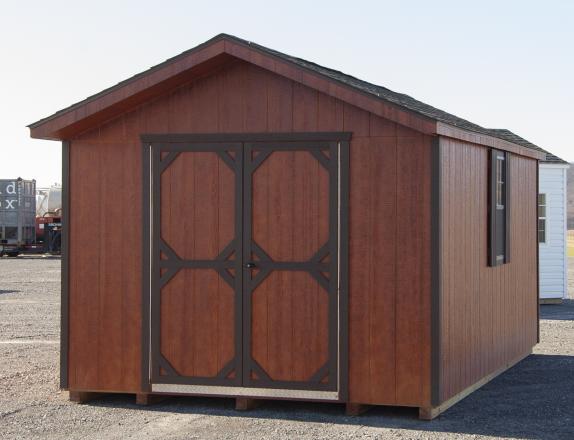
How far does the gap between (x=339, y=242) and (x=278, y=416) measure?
161 cm

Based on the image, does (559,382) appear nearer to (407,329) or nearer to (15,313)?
(407,329)

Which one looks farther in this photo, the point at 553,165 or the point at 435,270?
the point at 553,165

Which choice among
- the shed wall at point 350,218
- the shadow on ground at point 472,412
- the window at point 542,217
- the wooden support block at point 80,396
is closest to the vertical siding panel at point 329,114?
the shed wall at point 350,218

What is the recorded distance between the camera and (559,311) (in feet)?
66.8

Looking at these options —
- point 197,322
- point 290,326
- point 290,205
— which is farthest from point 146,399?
point 290,205

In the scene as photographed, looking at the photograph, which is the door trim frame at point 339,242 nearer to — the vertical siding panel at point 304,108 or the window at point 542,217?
the vertical siding panel at point 304,108

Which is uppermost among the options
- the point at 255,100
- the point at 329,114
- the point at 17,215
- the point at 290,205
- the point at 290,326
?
the point at 255,100

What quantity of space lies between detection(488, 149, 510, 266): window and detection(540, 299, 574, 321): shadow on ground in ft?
22.6

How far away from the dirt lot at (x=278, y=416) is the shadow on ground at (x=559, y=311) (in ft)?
20.4

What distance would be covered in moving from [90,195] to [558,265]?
13517 mm

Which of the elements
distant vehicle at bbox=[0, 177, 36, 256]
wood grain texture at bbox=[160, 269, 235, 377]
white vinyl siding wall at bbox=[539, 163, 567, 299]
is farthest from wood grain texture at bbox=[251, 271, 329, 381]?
distant vehicle at bbox=[0, 177, 36, 256]

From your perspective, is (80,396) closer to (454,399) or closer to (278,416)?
(278,416)

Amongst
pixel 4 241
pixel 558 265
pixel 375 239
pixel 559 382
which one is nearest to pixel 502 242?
pixel 559 382

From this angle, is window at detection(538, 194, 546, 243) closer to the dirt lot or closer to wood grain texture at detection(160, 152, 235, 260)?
the dirt lot
